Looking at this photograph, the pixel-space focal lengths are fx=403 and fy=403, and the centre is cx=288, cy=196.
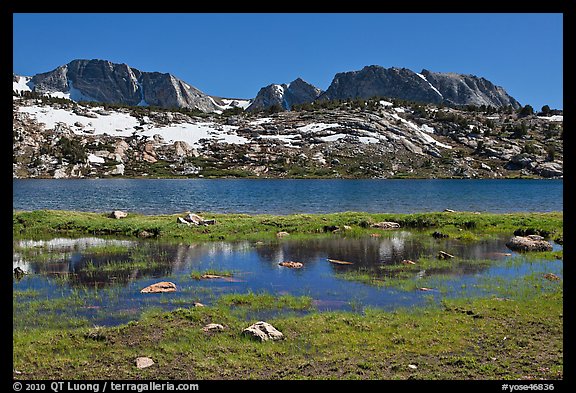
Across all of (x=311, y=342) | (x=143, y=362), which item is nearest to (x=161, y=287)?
(x=143, y=362)

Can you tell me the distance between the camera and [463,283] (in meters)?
22.4

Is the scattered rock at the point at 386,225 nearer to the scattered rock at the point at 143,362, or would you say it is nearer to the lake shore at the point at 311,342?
Answer: the lake shore at the point at 311,342

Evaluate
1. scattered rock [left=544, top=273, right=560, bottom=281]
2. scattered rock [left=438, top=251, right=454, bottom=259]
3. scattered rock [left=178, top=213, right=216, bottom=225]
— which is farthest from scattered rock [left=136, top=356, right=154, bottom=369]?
scattered rock [left=178, top=213, right=216, bottom=225]

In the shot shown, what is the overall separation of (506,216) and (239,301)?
41.7m

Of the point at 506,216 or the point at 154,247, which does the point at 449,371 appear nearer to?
the point at 154,247

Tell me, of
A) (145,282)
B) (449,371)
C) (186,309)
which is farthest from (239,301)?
(449,371)

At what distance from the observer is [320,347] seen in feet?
44.5

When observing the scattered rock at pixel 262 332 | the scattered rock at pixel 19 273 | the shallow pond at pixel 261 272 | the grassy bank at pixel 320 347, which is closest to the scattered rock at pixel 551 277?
the shallow pond at pixel 261 272

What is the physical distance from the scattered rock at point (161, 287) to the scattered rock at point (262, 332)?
7.88 metres

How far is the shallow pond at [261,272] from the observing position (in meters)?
19.3

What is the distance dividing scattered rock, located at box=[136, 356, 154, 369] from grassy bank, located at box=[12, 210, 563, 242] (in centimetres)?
2579

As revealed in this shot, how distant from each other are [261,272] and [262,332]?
11.4 meters

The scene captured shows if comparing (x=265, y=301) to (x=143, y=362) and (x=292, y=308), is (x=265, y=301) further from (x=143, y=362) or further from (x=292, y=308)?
(x=143, y=362)

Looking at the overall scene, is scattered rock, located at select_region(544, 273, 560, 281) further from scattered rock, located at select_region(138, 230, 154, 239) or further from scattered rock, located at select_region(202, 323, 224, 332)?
scattered rock, located at select_region(138, 230, 154, 239)
